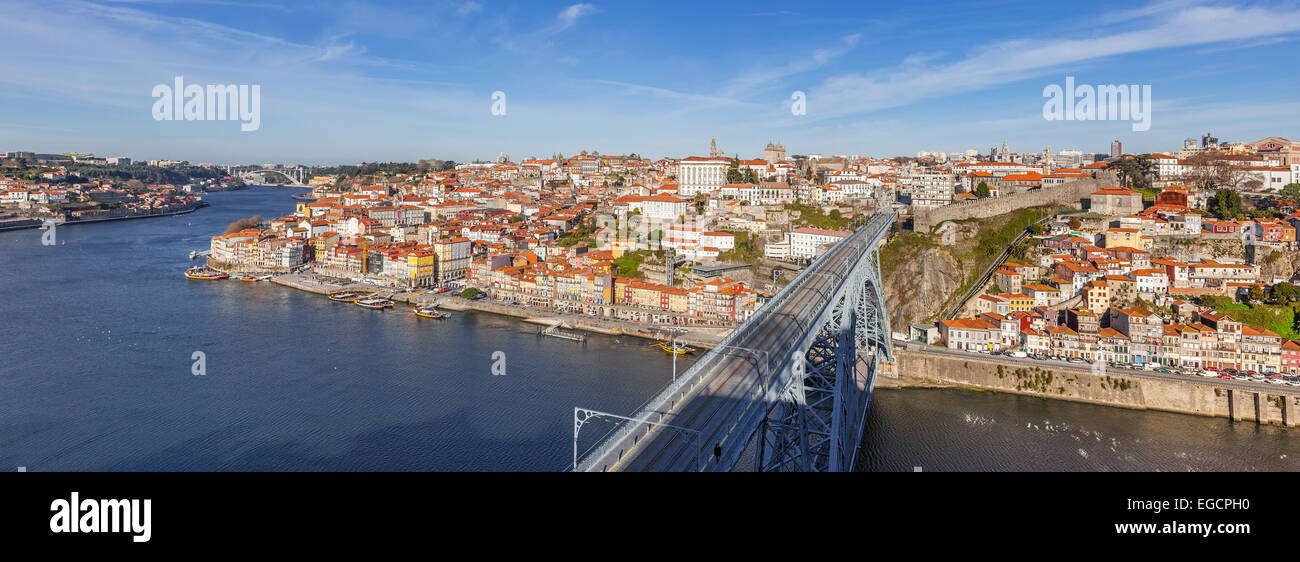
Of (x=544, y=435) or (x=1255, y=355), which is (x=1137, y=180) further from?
(x=544, y=435)

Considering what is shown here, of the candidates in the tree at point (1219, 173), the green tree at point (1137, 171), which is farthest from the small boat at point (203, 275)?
the tree at point (1219, 173)

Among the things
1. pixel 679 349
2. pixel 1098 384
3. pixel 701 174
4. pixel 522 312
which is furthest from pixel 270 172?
pixel 1098 384

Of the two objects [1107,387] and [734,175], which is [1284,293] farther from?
[734,175]

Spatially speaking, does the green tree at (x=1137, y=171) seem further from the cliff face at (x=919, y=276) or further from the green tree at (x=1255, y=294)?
the green tree at (x=1255, y=294)

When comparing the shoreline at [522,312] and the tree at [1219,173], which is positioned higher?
the tree at [1219,173]

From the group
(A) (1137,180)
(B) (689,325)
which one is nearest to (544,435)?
(B) (689,325)

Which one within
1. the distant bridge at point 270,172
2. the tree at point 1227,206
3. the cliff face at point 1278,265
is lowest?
the cliff face at point 1278,265

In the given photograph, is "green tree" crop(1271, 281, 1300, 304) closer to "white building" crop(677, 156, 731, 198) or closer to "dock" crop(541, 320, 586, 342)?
"dock" crop(541, 320, 586, 342)
